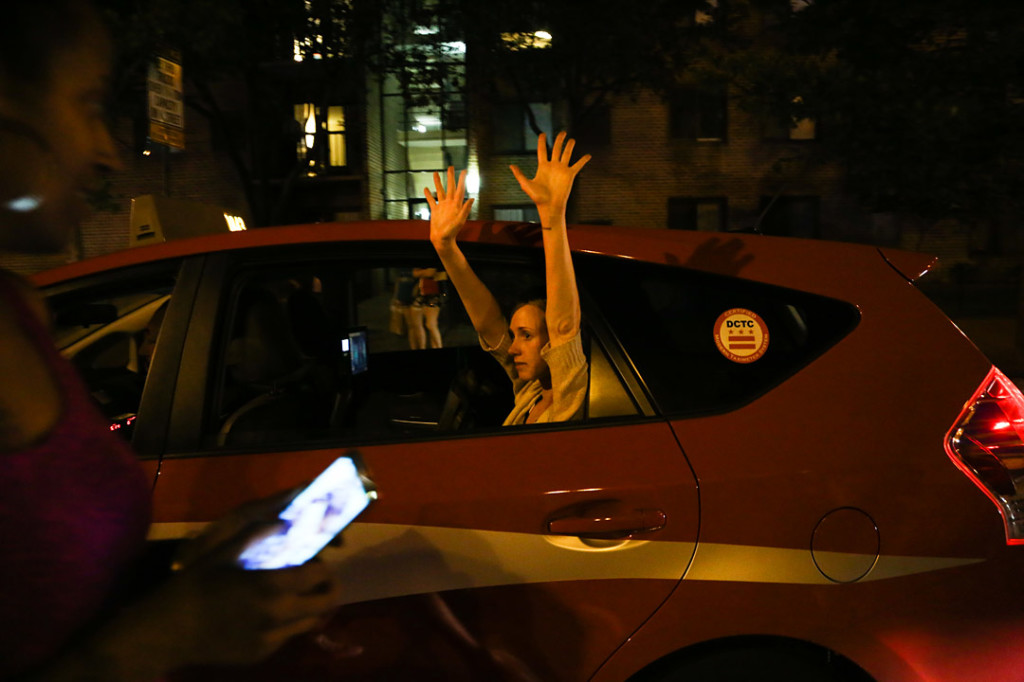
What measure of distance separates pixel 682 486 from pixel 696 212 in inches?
763

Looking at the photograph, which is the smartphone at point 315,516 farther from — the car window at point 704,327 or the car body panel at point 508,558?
the car window at point 704,327

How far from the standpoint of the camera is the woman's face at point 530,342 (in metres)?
2.52

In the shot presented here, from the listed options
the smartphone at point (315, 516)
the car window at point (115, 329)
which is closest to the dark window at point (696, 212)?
the car window at point (115, 329)

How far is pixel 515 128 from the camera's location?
2030 centimetres

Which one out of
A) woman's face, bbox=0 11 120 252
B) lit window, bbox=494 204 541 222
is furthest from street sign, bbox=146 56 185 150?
lit window, bbox=494 204 541 222

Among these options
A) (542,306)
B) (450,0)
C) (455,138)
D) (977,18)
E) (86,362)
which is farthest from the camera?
(455,138)

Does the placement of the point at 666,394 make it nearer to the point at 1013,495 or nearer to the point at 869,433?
the point at 869,433

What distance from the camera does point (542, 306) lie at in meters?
2.56

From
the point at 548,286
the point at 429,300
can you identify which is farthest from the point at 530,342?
the point at 429,300

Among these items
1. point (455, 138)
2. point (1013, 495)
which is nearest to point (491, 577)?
point (1013, 495)

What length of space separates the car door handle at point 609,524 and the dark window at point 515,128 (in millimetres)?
18943

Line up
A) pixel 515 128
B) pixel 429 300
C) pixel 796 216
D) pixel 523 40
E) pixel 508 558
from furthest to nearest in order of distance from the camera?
pixel 796 216
pixel 515 128
pixel 523 40
pixel 429 300
pixel 508 558

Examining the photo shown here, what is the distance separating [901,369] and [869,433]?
0.19 meters

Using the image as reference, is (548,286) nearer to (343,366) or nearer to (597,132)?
(343,366)
